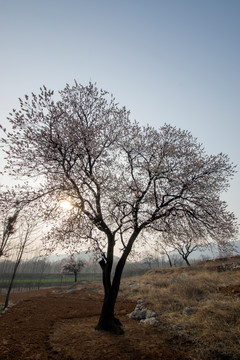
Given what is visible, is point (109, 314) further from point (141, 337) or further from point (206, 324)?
point (206, 324)

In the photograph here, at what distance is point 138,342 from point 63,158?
313 inches

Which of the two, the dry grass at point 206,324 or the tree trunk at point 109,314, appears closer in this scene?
the dry grass at point 206,324

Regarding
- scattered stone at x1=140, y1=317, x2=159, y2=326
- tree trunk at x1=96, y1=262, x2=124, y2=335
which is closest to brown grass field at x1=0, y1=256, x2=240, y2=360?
scattered stone at x1=140, y1=317, x2=159, y2=326

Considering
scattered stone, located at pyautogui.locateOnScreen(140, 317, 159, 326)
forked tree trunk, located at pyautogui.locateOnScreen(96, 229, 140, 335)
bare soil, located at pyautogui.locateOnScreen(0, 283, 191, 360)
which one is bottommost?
bare soil, located at pyautogui.locateOnScreen(0, 283, 191, 360)

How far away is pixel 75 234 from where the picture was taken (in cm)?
874

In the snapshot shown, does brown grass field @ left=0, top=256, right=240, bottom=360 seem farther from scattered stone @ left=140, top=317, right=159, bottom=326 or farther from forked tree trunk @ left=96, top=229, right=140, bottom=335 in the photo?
forked tree trunk @ left=96, top=229, right=140, bottom=335

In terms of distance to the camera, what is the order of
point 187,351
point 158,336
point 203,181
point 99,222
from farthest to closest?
point 203,181 → point 99,222 → point 158,336 → point 187,351

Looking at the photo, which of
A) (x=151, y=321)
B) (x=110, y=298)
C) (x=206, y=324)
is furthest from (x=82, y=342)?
(x=206, y=324)

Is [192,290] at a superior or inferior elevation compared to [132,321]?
superior

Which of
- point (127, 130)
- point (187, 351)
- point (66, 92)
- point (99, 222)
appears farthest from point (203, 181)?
point (66, 92)

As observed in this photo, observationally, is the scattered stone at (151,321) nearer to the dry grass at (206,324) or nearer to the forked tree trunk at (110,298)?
the dry grass at (206,324)

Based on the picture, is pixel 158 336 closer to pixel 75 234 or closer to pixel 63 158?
pixel 75 234

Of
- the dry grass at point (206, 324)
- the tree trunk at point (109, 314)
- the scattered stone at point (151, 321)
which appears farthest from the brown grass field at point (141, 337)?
the tree trunk at point (109, 314)

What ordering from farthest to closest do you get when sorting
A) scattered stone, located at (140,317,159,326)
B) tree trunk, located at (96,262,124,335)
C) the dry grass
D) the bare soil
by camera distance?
scattered stone, located at (140,317,159,326) → tree trunk, located at (96,262,124,335) → the bare soil → the dry grass
